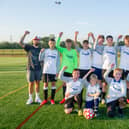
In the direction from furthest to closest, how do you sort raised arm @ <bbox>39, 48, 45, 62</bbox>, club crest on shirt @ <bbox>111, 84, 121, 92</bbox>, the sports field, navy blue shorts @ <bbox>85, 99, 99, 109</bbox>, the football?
Answer: 1. raised arm @ <bbox>39, 48, 45, 62</bbox>
2. club crest on shirt @ <bbox>111, 84, 121, 92</bbox>
3. navy blue shorts @ <bbox>85, 99, 99, 109</bbox>
4. the football
5. the sports field

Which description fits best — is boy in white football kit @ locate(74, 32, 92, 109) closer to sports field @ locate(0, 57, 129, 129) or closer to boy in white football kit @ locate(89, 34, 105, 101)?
boy in white football kit @ locate(89, 34, 105, 101)

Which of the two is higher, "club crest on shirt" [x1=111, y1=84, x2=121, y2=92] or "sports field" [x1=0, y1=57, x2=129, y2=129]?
"club crest on shirt" [x1=111, y1=84, x2=121, y2=92]

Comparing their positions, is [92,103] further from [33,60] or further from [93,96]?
[33,60]

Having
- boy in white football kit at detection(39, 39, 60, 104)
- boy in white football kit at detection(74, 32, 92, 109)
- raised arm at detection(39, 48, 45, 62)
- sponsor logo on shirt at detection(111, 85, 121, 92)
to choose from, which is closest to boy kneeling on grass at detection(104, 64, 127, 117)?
sponsor logo on shirt at detection(111, 85, 121, 92)

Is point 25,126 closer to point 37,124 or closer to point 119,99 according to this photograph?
point 37,124

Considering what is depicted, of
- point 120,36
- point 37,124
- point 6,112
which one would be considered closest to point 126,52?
point 120,36

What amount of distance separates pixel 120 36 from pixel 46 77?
2602 millimetres

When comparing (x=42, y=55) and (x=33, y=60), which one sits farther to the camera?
(x=33, y=60)

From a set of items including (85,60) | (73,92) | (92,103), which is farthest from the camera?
(85,60)

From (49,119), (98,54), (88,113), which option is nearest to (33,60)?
(98,54)

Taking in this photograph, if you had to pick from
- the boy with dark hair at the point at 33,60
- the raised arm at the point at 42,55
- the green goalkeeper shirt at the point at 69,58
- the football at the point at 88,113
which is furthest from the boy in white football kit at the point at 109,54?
the boy with dark hair at the point at 33,60

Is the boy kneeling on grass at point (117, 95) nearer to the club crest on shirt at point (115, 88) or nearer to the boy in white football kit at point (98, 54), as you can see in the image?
the club crest on shirt at point (115, 88)

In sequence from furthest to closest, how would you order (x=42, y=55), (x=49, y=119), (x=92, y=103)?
(x=42, y=55)
(x=92, y=103)
(x=49, y=119)

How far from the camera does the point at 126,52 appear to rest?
6.05 m
